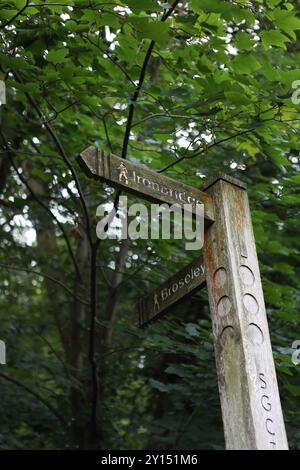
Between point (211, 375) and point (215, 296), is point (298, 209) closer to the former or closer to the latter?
point (211, 375)

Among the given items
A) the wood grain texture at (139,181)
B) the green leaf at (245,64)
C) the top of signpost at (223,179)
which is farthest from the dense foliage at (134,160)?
the wood grain texture at (139,181)

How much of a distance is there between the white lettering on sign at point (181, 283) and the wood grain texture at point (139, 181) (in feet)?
0.73

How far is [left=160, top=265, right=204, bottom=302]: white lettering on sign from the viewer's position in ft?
9.29

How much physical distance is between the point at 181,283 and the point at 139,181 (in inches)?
19.7

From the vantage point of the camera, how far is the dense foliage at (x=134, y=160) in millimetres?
3094

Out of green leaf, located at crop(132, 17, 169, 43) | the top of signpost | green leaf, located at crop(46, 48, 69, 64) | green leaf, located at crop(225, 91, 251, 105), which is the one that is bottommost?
the top of signpost

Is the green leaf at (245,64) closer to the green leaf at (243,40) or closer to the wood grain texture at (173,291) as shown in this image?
the green leaf at (243,40)

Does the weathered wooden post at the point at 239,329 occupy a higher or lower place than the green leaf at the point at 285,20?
lower

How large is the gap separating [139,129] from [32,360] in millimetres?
2375

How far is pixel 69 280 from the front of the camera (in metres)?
6.16

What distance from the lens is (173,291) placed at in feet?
9.55

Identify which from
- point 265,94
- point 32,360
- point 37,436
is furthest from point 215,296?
point 37,436

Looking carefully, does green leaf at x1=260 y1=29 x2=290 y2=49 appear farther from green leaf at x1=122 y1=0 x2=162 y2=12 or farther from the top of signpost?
the top of signpost

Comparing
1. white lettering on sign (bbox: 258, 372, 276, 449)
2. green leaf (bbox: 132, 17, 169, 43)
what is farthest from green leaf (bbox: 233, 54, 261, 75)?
white lettering on sign (bbox: 258, 372, 276, 449)
